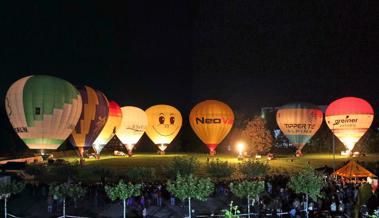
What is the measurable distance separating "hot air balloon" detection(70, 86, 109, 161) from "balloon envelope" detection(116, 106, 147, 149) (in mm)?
12595

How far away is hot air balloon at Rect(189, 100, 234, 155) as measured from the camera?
160 feet

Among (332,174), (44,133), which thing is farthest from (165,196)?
(44,133)

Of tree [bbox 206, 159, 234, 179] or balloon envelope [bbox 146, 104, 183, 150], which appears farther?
balloon envelope [bbox 146, 104, 183, 150]

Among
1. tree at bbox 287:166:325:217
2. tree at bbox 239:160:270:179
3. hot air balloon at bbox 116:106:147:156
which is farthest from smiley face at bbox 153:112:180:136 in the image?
tree at bbox 287:166:325:217

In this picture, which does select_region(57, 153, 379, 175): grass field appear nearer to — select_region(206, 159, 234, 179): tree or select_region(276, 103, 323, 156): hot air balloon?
select_region(276, 103, 323, 156): hot air balloon

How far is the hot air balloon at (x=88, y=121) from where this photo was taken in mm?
37100

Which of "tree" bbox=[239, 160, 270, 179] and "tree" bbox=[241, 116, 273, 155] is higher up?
"tree" bbox=[241, 116, 273, 155]

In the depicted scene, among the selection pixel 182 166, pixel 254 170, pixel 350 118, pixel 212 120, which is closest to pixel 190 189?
pixel 254 170

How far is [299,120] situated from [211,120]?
8.97 m

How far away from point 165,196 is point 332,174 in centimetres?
1058

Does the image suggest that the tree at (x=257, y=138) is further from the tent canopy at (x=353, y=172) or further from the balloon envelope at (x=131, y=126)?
the tent canopy at (x=353, y=172)

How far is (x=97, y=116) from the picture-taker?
38250 mm

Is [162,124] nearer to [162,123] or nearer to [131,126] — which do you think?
[162,123]

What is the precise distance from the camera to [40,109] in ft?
103
